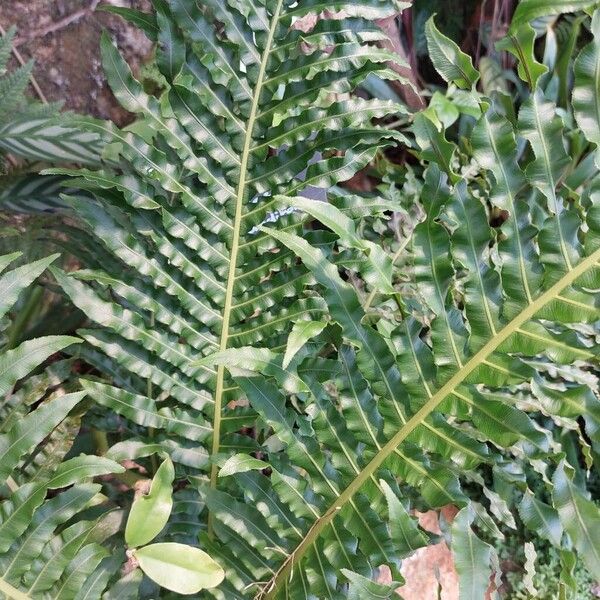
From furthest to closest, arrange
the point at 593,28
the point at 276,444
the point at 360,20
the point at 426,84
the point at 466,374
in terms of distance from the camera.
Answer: the point at 426,84 → the point at 276,444 → the point at 360,20 → the point at 466,374 → the point at 593,28

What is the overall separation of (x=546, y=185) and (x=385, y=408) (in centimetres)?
32

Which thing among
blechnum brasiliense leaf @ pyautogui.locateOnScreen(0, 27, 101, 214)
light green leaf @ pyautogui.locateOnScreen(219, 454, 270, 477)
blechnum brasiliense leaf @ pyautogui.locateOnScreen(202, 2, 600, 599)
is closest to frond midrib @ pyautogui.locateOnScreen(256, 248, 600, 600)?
blechnum brasiliense leaf @ pyautogui.locateOnScreen(202, 2, 600, 599)

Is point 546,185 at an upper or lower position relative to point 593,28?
lower

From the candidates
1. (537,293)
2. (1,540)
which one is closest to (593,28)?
(537,293)

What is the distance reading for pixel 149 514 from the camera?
632 millimetres

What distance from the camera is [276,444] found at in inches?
36.7

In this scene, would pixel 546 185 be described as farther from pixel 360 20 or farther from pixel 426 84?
pixel 426 84

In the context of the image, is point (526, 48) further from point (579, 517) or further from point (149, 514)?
point (149, 514)

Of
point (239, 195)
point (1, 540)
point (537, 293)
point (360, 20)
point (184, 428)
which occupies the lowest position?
point (1, 540)

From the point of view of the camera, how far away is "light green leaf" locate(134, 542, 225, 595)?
2.03 feet

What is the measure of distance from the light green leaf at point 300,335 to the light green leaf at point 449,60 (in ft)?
1.07

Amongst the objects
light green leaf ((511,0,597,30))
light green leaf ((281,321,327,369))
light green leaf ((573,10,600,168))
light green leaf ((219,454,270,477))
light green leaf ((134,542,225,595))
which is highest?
light green leaf ((511,0,597,30))

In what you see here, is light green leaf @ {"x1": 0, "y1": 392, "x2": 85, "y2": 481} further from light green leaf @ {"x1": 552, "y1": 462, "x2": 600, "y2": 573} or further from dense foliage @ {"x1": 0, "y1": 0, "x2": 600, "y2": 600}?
light green leaf @ {"x1": 552, "y1": 462, "x2": 600, "y2": 573}

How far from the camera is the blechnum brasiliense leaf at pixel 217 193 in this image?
0.76 m
